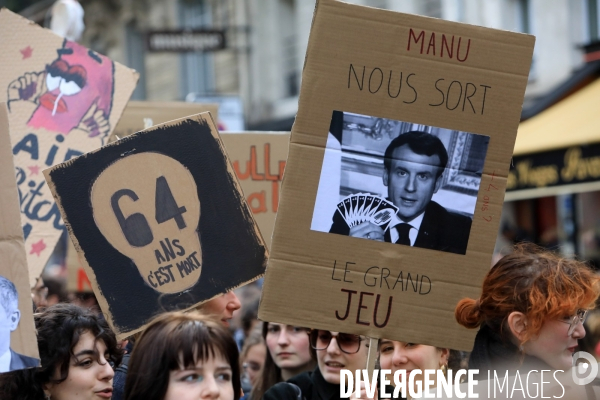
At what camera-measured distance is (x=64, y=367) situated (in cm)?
337

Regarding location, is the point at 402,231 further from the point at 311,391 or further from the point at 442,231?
the point at 311,391

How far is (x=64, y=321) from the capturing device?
11.2 ft

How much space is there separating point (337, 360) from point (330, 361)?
0.10 feet

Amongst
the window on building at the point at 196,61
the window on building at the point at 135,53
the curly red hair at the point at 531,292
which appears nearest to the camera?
the curly red hair at the point at 531,292

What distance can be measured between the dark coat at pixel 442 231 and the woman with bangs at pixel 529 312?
0.15m

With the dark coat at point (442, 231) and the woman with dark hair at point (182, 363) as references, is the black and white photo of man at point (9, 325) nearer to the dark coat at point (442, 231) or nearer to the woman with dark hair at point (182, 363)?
the woman with dark hair at point (182, 363)

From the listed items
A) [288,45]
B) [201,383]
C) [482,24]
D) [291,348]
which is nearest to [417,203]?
[201,383]

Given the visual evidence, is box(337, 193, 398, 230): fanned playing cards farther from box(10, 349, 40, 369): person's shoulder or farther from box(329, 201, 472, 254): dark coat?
box(10, 349, 40, 369): person's shoulder

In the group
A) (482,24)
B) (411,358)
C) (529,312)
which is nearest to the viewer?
(529,312)

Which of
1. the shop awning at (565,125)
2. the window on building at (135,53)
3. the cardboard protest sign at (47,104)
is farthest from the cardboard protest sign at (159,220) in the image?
the window on building at (135,53)

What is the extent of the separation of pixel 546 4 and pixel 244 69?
25.9 feet

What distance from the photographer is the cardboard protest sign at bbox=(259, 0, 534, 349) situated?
121 inches

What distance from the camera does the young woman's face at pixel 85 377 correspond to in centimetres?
335

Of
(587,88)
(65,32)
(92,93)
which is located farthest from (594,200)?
→ (92,93)
